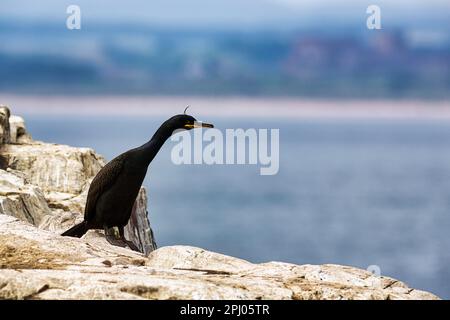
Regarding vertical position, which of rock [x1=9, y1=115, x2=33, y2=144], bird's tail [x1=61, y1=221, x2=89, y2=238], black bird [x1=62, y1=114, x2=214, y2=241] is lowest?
bird's tail [x1=61, y1=221, x2=89, y2=238]

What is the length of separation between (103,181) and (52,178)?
8.80ft

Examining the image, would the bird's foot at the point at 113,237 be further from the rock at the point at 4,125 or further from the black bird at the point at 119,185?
the rock at the point at 4,125

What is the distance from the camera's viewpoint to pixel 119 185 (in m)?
15.3

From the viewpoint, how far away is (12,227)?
43.6 ft

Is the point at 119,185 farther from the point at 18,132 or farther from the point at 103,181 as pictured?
the point at 18,132

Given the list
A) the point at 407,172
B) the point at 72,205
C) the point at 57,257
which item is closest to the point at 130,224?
the point at 72,205

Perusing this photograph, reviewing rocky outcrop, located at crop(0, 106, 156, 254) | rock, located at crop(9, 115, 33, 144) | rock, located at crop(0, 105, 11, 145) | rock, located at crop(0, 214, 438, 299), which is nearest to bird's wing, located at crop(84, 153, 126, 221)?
rocky outcrop, located at crop(0, 106, 156, 254)

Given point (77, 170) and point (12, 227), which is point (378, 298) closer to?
point (12, 227)

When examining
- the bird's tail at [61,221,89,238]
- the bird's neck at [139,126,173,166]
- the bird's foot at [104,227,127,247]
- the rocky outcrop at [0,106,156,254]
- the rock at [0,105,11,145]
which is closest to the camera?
the bird's tail at [61,221,89,238]

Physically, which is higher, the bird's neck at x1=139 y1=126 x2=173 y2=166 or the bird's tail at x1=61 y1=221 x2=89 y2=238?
the bird's neck at x1=139 y1=126 x2=173 y2=166

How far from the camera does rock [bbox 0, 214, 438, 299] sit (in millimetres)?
10938

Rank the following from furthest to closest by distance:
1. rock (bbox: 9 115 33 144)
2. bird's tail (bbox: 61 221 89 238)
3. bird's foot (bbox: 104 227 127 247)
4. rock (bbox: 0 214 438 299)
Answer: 1. rock (bbox: 9 115 33 144)
2. bird's foot (bbox: 104 227 127 247)
3. bird's tail (bbox: 61 221 89 238)
4. rock (bbox: 0 214 438 299)

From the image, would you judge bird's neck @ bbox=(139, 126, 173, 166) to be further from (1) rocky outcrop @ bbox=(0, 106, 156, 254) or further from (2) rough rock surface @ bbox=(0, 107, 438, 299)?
(1) rocky outcrop @ bbox=(0, 106, 156, 254)

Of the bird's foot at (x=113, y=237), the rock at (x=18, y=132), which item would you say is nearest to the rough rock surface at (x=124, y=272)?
the bird's foot at (x=113, y=237)
